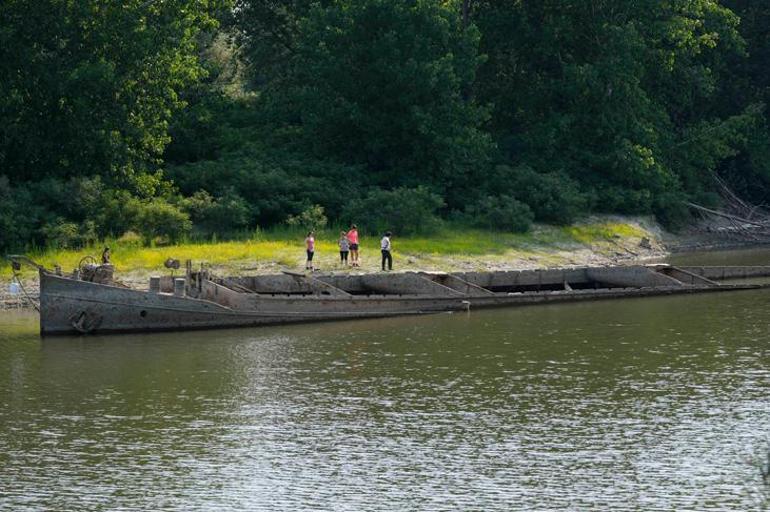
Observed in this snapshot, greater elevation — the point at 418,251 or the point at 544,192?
the point at 544,192

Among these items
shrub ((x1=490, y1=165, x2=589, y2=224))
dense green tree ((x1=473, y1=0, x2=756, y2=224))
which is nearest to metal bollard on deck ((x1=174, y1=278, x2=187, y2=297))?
shrub ((x1=490, y1=165, x2=589, y2=224))

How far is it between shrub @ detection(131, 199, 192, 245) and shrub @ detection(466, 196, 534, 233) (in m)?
15.2

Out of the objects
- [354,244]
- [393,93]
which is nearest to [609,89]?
[393,93]

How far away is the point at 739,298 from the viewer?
4856 cm

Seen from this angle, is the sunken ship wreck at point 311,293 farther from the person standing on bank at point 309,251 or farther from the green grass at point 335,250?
the green grass at point 335,250

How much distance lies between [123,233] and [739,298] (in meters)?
23.1

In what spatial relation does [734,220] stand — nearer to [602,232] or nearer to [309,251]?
[602,232]

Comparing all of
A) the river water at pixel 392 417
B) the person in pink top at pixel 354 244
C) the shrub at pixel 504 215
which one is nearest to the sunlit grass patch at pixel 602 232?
the shrub at pixel 504 215

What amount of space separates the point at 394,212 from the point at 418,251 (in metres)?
3.45

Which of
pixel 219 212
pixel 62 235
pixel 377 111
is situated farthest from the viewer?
pixel 377 111

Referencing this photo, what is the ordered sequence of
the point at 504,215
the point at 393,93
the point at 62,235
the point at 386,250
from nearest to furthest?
the point at 62,235
the point at 386,250
the point at 504,215
the point at 393,93

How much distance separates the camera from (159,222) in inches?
2025

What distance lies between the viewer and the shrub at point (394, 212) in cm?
5681

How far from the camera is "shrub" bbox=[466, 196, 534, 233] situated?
60.7 meters
